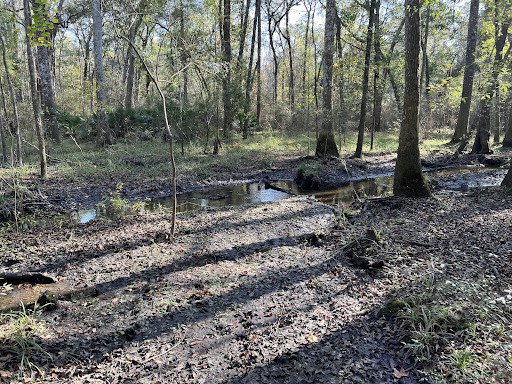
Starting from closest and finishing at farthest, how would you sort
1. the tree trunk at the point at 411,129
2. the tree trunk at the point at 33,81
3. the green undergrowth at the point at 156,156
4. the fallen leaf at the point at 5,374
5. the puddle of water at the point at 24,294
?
1. the fallen leaf at the point at 5,374
2. the puddle of water at the point at 24,294
3. the tree trunk at the point at 411,129
4. the tree trunk at the point at 33,81
5. the green undergrowth at the point at 156,156

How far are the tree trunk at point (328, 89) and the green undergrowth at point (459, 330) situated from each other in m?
10.9

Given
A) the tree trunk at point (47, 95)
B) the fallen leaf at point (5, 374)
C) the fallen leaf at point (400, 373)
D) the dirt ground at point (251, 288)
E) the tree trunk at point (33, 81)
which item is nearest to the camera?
the fallen leaf at point (5, 374)

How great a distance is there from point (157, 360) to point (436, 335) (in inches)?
120

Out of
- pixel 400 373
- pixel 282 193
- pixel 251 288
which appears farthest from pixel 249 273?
pixel 282 193

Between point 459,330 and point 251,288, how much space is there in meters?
2.67

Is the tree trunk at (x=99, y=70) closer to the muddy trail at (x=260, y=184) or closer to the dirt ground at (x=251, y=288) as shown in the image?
the muddy trail at (x=260, y=184)

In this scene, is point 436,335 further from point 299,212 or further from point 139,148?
point 139,148

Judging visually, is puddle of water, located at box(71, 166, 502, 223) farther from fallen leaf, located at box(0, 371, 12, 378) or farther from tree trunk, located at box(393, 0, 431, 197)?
fallen leaf, located at box(0, 371, 12, 378)

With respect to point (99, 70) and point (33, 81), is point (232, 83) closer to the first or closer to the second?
point (99, 70)

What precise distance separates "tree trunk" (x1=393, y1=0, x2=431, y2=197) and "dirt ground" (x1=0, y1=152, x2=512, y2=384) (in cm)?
67

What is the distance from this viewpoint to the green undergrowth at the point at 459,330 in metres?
3.03

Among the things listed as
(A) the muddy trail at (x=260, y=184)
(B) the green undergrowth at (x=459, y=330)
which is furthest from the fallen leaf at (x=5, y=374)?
(A) the muddy trail at (x=260, y=184)

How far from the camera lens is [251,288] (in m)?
4.80

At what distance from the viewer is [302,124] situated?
89.8ft
